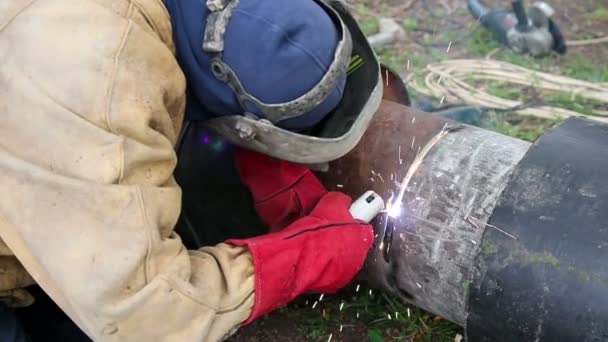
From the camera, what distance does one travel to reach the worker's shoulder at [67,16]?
1.63 m

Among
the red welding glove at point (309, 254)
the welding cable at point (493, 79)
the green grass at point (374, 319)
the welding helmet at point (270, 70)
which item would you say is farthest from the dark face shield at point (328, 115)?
the welding cable at point (493, 79)

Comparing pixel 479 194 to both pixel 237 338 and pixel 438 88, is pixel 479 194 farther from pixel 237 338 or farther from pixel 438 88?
pixel 438 88

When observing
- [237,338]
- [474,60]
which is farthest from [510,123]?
[237,338]

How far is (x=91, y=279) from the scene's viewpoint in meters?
1.61

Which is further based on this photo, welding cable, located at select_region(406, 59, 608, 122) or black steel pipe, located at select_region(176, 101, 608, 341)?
welding cable, located at select_region(406, 59, 608, 122)

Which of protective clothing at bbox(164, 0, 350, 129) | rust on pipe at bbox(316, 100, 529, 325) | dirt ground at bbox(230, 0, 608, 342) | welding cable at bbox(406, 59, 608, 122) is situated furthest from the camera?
welding cable at bbox(406, 59, 608, 122)

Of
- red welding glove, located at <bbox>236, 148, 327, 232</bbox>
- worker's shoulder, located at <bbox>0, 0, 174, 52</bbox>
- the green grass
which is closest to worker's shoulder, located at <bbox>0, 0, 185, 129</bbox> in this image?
worker's shoulder, located at <bbox>0, 0, 174, 52</bbox>

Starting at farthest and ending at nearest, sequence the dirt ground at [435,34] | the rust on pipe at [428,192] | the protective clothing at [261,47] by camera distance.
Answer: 1. the dirt ground at [435,34]
2. the rust on pipe at [428,192]
3. the protective clothing at [261,47]

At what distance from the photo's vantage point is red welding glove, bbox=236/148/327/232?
7.43 ft

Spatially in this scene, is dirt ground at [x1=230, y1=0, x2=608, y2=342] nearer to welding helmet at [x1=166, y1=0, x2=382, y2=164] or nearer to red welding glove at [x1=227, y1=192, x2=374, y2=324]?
red welding glove at [x1=227, y1=192, x2=374, y2=324]

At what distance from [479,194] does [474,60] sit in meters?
2.55

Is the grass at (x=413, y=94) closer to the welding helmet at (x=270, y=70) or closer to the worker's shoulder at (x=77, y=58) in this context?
the welding helmet at (x=270, y=70)

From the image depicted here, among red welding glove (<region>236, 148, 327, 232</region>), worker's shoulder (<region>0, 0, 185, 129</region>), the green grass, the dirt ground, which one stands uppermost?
worker's shoulder (<region>0, 0, 185, 129</region>)

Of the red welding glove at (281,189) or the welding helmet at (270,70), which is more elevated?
the welding helmet at (270,70)
